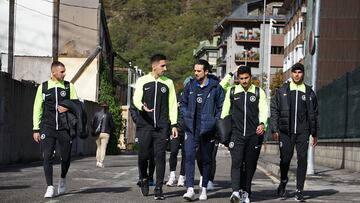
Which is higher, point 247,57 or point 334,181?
point 247,57

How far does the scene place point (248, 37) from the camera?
9800 centimetres

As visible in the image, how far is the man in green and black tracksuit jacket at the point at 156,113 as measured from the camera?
1020 centimetres

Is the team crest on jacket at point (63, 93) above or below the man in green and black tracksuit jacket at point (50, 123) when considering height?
above

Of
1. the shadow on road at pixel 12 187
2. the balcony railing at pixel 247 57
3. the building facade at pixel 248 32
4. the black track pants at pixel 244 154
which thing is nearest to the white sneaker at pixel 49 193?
the shadow on road at pixel 12 187

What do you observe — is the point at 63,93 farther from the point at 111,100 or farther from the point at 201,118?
the point at 111,100

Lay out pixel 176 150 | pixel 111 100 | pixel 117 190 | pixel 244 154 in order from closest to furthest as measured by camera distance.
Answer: pixel 244 154
pixel 117 190
pixel 176 150
pixel 111 100

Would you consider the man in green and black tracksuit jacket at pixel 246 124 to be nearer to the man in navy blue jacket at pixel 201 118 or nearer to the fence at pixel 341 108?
the man in navy blue jacket at pixel 201 118

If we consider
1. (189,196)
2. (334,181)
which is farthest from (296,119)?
(334,181)

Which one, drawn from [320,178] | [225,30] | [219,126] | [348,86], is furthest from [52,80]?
[225,30]

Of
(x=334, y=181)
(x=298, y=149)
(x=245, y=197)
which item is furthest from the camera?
(x=334, y=181)

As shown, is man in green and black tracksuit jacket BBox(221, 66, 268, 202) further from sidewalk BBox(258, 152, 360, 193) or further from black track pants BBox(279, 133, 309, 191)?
sidewalk BBox(258, 152, 360, 193)

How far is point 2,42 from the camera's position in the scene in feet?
133

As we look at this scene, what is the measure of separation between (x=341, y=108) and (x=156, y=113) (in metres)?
11.5

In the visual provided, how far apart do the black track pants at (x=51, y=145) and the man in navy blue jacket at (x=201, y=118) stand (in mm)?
1682
